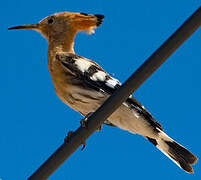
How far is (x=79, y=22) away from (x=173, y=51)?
97.6 inches

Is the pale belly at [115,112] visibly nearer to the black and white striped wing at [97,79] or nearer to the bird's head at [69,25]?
the black and white striped wing at [97,79]

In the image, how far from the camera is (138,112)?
11.7 feet

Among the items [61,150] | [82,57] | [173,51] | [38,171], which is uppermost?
[82,57]

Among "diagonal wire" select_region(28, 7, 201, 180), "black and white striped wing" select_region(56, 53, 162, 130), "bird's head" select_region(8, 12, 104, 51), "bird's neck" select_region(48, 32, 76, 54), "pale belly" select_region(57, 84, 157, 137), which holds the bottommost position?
"diagonal wire" select_region(28, 7, 201, 180)

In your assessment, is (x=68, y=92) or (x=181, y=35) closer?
(x=181, y=35)

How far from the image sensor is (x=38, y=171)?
226 cm

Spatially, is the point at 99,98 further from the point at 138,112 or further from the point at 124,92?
the point at 124,92

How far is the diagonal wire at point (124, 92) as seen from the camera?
78.3 inches

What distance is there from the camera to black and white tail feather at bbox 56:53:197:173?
11.7 ft

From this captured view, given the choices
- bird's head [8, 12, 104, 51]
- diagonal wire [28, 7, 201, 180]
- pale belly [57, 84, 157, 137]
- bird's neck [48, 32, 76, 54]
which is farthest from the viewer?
bird's head [8, 12, 104, 51]

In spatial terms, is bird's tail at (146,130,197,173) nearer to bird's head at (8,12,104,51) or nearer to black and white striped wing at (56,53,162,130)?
black and white striped wing at (56,53,162,130)

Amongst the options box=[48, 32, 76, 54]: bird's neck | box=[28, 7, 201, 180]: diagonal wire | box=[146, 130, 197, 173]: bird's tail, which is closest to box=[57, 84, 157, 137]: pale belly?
box=[146, 130, 197, 173]: bird's tail

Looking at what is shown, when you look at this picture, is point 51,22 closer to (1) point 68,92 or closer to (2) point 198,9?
(1) point 68,92

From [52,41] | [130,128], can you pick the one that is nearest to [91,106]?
[130,128]
